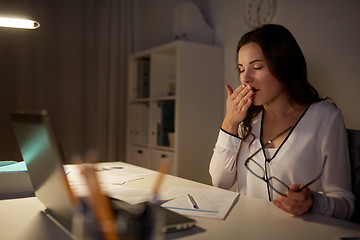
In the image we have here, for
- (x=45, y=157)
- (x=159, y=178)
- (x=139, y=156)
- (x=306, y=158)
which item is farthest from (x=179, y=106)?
(x=159, y=178)

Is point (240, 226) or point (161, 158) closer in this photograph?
point (240, 226)

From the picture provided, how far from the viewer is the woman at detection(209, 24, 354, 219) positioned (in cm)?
108

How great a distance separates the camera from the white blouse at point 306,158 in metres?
1.00

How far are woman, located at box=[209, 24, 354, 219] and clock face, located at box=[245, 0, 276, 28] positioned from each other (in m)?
0.97

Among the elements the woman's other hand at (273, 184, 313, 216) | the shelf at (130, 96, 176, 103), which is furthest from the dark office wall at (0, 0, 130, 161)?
the woman's other hand at (273, 184, 313, 216)

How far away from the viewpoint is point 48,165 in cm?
56

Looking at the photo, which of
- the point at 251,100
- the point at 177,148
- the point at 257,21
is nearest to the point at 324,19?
the point at 257,21

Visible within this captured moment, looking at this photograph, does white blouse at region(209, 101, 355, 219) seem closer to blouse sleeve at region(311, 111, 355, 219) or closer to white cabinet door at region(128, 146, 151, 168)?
blouse sleeve at region(311, 111, 355, 219)

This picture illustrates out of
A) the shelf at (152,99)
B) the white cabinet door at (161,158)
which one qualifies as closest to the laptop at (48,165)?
the white cabinet door at (161,158)

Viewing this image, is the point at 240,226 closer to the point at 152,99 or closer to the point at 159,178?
the point at 159,178

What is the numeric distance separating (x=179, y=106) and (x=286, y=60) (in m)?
1.20

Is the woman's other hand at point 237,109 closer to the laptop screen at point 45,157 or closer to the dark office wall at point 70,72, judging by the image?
the laptop screen at point 45,157

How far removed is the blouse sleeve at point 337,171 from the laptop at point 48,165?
1.61 feet

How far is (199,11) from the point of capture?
2.57m
